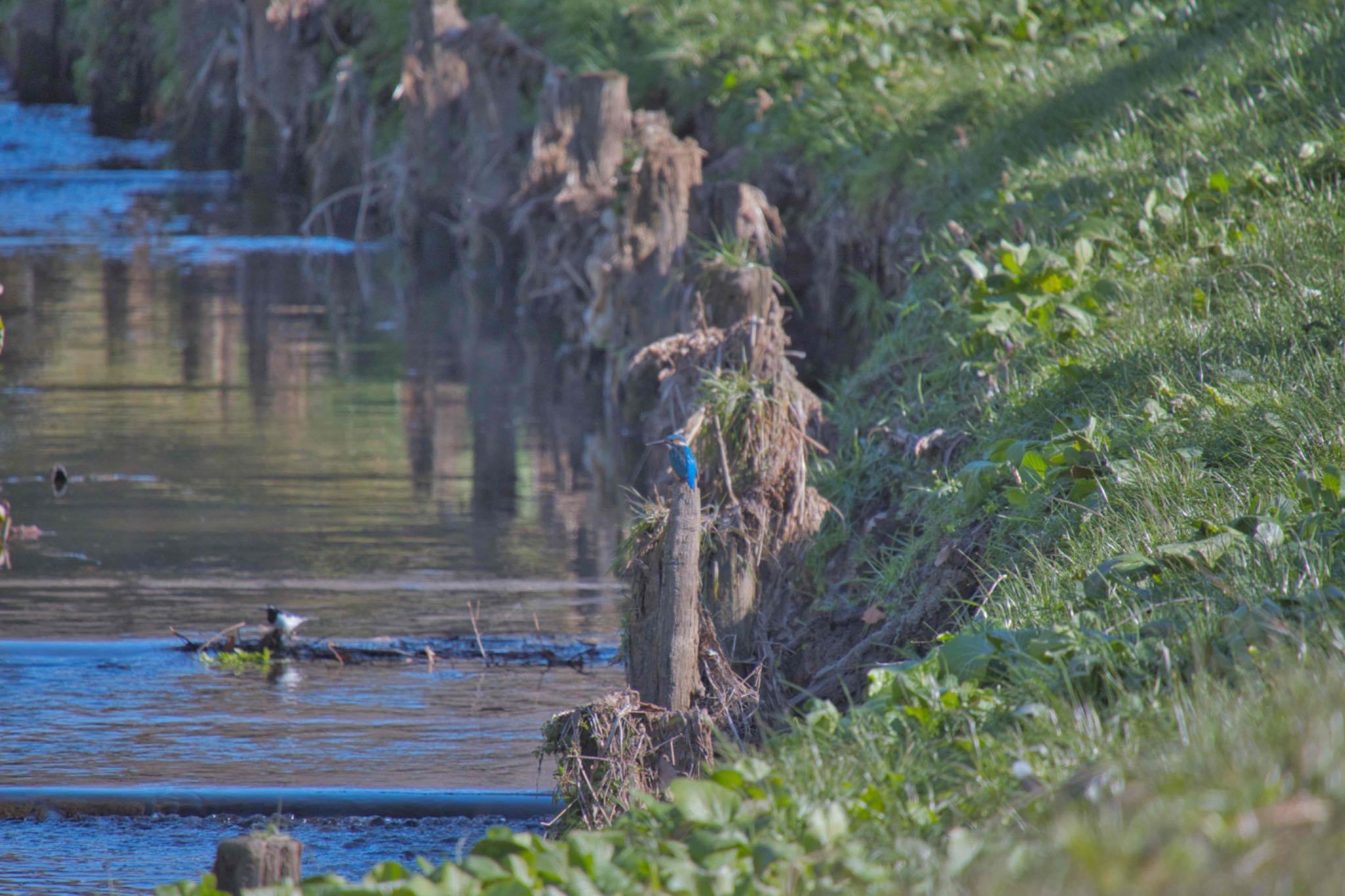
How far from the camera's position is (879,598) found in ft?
20.5

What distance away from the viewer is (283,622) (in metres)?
7.41

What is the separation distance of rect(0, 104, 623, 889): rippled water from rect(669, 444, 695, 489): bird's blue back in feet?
4.32

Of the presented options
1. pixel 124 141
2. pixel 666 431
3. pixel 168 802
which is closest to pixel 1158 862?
pixel 168 802

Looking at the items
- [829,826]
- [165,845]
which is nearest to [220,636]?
[165,845]

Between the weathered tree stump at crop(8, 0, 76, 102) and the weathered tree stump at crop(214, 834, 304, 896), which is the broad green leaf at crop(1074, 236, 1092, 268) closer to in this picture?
the weathered tree stump at crop(214, 834, 304, 896)

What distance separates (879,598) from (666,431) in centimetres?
278

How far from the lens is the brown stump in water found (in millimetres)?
5418

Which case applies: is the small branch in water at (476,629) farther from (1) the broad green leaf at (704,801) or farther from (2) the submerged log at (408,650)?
(1) the broad green leaf at (704,801)

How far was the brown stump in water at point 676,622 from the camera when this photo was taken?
17.8 ft

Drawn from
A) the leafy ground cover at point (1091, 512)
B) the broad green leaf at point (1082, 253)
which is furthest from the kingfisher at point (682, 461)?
the broad green leaf at point (1082, 253)

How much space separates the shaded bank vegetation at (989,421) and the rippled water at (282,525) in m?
1.13

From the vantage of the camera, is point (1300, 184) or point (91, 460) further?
point (91, 460)

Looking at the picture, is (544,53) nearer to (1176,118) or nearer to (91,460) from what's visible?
(91,460)

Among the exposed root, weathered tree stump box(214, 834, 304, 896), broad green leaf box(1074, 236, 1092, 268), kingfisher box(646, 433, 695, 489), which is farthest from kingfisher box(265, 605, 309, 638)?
weathered tree stump box(214, 834, 304, 896)
